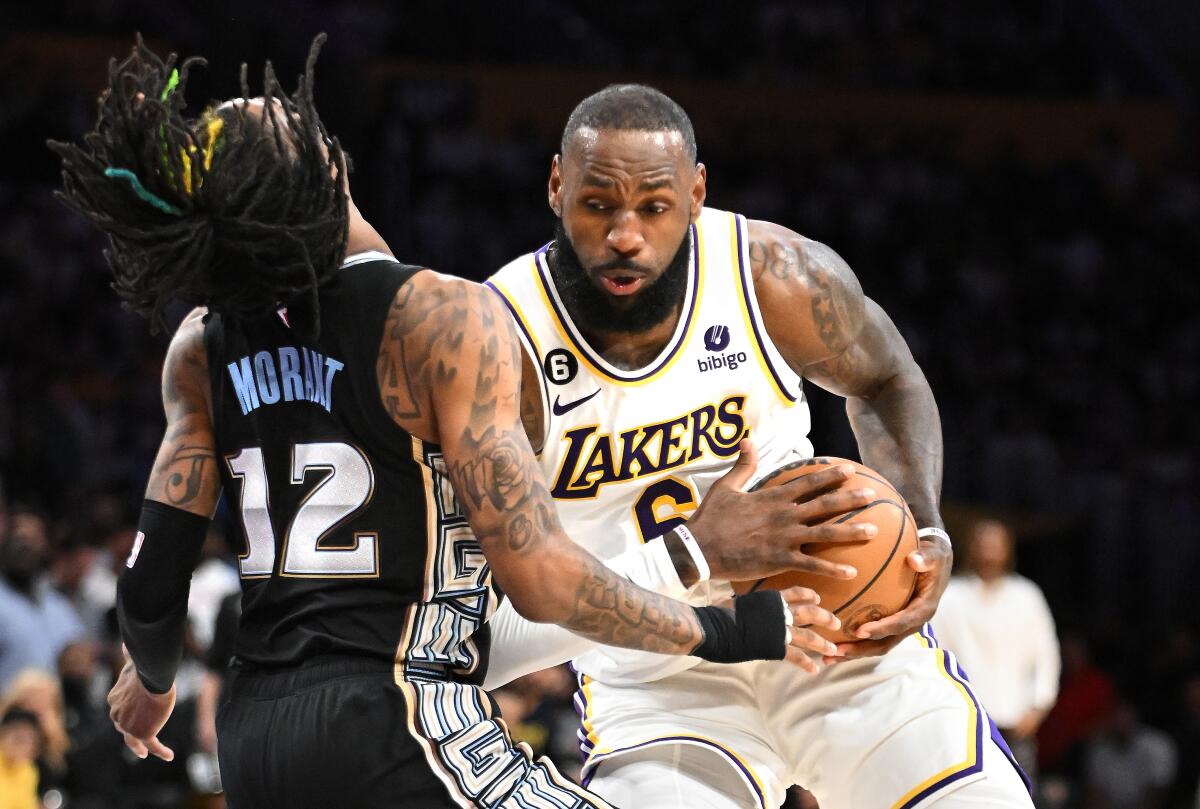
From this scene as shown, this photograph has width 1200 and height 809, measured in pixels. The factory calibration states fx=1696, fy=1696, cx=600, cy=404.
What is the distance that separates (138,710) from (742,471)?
132 centimetres

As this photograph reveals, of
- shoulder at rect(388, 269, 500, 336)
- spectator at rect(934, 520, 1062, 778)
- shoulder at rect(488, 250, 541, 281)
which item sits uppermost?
shoulder at rect(388, 269, 500, 336)

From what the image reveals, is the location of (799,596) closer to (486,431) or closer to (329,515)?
(486,431)

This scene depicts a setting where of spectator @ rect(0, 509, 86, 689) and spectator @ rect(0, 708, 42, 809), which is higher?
spectator @ rect(0, 509, 86, 689)

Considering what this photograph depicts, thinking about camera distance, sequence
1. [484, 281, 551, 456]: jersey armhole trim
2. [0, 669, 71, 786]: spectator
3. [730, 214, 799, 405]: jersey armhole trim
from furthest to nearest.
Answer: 1. [0, 669, 71, 786]: spectator
2. [730, 214, 799, 405]: jersey armhole trim
3. [484, 281, 551, 456]: jersey armhole trim

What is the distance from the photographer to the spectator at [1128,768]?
32.2ft

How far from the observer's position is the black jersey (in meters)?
2.87

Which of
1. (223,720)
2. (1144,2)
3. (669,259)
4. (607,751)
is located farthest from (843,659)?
(1144,2)

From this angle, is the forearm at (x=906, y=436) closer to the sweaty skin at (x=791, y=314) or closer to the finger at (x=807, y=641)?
the sweaty skin at (x=791, y=314)

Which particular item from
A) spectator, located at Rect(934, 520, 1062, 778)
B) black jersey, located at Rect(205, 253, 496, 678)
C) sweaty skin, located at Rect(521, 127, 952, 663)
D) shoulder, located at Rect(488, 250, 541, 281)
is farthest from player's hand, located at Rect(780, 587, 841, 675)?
spectator, located at Rect(934, 520, 1062, 778)

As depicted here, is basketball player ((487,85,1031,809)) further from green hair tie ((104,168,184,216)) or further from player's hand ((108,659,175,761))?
green hair tie ((104,168,184,216))

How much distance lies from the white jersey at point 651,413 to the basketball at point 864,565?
26 cm

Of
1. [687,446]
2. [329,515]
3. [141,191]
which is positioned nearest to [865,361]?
[687,446]

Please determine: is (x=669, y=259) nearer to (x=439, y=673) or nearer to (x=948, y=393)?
(x=439, y=673)

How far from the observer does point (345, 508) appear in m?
2.86
